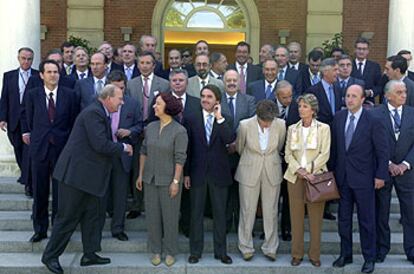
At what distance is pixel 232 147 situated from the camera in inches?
263

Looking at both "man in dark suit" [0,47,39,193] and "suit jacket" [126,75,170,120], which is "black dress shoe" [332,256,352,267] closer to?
"suit jacket" [126,75,170,120]

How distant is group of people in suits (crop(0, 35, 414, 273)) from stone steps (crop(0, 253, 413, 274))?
10 centimetres

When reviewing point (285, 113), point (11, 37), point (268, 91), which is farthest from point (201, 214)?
point (11, 37)

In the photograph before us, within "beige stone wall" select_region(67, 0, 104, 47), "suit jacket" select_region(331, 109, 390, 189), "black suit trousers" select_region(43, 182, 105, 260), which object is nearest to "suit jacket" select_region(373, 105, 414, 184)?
"suit jacket" select_region(331, 109, 390, 189)

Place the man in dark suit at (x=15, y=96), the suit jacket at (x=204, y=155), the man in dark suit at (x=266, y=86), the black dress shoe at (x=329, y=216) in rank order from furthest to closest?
the man in dark suit at (x=15, y=96)
the black dress shoe at (x=329, y=216)
the man in dark suit at (x=266, y=86)
the suit jacket at (x=204, y=155)

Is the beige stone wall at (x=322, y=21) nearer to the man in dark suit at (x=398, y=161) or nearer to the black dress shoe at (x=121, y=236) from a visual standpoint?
the man in dark suit at (x=398, y=161)

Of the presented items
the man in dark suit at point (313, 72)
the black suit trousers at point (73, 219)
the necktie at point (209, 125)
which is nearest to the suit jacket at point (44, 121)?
the black suit trousers at point (73, 219)

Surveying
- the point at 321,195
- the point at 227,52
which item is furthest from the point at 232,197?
the point at 227,52

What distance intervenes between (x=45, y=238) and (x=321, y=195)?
3316 millimetres

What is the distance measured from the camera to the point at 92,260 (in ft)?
21.0

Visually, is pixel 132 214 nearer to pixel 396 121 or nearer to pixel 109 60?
pixel 109 60

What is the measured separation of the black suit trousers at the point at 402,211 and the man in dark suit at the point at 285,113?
1087 mm

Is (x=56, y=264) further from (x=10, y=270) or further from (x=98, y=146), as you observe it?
(x=98, y=146)

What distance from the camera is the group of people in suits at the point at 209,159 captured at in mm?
6070
